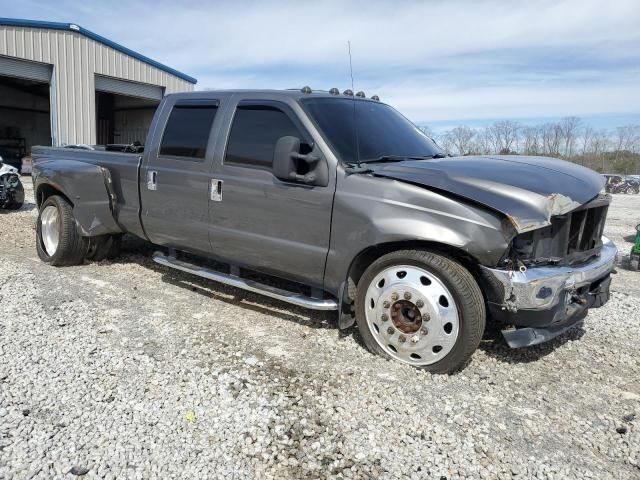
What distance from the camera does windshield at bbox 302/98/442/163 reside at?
3.95 metres

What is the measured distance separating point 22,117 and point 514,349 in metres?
33.6

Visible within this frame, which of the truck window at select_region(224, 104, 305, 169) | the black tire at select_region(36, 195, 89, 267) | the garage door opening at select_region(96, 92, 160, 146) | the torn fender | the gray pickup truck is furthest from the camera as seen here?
the garage door opening at select_region(96, 92, 160, 146)

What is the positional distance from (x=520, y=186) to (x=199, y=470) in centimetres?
247

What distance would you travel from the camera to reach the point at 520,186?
10.6ft

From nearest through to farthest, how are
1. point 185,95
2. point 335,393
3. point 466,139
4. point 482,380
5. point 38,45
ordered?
point 335,393
point 482,380
point 185,95
point 38,45
point 466,139

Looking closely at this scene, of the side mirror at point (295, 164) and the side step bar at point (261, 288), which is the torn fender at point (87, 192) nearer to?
the side step bar at point (261, 288)

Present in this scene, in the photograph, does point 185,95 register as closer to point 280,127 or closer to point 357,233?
point 280,127

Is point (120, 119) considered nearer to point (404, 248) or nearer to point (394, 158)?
point (394, 158)

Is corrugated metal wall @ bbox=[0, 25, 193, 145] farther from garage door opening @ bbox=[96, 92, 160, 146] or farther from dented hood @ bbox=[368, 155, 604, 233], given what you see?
dented hood @ bbox=[368, 155, 604, 233]

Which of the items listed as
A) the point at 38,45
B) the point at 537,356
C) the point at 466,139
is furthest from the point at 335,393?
the point at 466,139

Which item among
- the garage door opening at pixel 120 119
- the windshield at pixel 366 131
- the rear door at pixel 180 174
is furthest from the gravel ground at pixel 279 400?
the garage door opening at pixel 120 119

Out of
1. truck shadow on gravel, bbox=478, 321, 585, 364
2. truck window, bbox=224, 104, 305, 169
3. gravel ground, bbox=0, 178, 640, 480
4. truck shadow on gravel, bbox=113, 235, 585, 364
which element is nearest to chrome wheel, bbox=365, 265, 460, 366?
gravel ground, bbox=0, 178, 640, 480

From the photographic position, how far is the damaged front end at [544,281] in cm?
316

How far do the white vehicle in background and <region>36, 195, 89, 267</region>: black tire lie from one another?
532 centimetres
